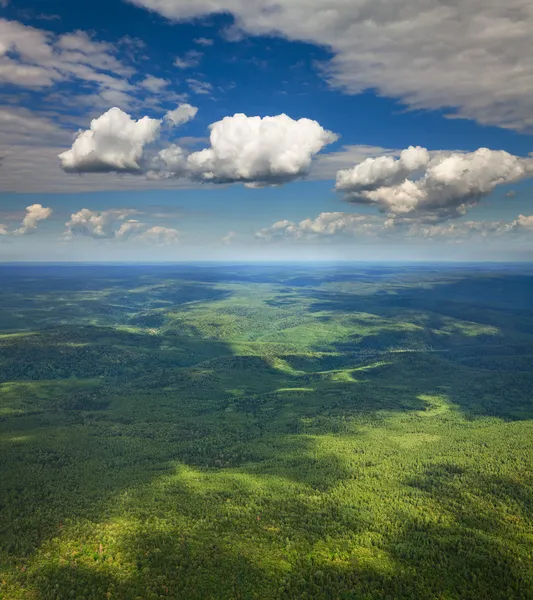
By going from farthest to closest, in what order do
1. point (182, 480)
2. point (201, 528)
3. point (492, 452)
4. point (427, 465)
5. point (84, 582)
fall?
1. point (492, 452)
2. point (427, 465)
3. point (182, 480)
4. point (201, 528)
5. point (84, 582)

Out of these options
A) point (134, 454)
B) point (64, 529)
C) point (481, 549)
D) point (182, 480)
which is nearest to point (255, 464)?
point (182, 480)

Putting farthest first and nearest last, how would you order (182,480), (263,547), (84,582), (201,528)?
(182,480)
(201,528)
(263,547)
(84,582)

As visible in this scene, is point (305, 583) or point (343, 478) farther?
point (343, 478)

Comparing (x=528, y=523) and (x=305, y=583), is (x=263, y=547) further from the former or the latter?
(x=528, y=523)

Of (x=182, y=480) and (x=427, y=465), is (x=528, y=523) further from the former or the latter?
(x=182, y=480)

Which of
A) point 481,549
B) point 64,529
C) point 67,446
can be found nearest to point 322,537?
point 481,549

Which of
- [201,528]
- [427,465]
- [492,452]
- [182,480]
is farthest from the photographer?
[492,452]

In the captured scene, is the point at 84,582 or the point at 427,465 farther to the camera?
the point at 427,465

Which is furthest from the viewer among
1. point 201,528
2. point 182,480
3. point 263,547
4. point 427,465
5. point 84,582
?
point 427,465

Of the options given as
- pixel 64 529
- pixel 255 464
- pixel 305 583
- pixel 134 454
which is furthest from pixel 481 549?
pixel 134 454
